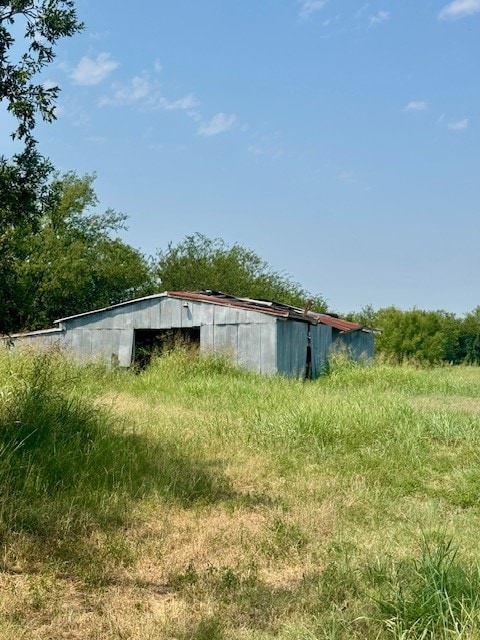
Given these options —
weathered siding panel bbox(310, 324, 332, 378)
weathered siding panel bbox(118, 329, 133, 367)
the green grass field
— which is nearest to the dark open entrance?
weathered siding panel bbox(118, 329, 133, 367)

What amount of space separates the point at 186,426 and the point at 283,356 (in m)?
10.3

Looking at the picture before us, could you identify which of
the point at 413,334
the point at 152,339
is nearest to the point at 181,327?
the point at 152,339

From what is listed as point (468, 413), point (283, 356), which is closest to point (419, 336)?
point (283, 356)

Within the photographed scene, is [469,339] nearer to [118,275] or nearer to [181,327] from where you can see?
[118,275]

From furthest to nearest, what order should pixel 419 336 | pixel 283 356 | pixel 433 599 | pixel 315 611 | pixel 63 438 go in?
pixel 419 336 → pixel 283 356 → pixel 63 438 → pixel 315 611 → pixel 433 599

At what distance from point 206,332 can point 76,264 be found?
16.8m

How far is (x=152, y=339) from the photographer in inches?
854

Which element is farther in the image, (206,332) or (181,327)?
(181,327)

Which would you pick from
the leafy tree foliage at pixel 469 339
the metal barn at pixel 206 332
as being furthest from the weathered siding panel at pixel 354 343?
the leafy tree foliage at pixel 469 339

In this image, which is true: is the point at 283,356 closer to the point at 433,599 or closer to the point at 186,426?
the point at 186,426

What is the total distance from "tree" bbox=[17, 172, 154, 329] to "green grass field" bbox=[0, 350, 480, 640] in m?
24.6

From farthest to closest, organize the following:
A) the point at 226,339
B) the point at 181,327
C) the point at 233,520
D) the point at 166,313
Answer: the point at 166,313 < the point at 181,327 < the point at 226,339 < the point at 233,520

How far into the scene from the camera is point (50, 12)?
17.3ft

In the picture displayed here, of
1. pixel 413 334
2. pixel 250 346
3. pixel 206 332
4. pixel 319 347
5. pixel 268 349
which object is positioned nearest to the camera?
pixel 268 349
